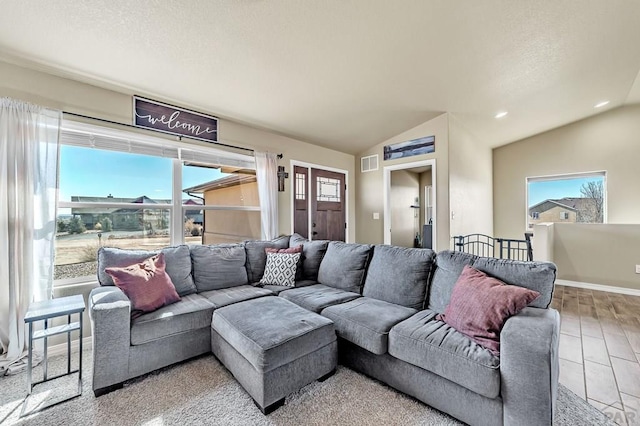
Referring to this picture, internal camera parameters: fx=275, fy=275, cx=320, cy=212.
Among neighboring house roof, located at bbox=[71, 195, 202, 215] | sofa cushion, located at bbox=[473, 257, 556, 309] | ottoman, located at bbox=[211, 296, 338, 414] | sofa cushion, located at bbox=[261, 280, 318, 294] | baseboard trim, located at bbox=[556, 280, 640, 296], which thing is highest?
neighboring house roof, located at bbox=[71, 195, 202, 215]

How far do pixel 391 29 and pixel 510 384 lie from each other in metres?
2.61

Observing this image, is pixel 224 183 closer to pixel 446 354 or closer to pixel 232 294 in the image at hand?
pixel 232 294

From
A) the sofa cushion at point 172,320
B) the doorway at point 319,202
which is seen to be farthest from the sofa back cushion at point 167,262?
the doorway at point 319,202

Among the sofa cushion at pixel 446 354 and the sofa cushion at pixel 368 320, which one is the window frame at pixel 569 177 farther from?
the sofa cushion at pixel 446 354

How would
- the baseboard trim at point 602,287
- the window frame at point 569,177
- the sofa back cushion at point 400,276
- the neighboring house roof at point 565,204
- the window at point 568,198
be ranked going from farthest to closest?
the neighboring house roof at point 565,204 < the window at point 568,198 < the window frame at point 569,177 < the baseboard trim at point 602,287 < the sofa back cushion at point 400,276

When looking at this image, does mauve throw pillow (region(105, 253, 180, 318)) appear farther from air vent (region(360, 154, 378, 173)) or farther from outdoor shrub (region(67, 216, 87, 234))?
air vent (region(360, 154, 378, 173))

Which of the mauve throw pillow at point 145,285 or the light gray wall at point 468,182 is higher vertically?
the light gray wall at point 468,182

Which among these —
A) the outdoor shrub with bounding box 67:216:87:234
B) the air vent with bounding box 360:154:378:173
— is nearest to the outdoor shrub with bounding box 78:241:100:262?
the outdoor shrub with bounding box 67:216:87:234

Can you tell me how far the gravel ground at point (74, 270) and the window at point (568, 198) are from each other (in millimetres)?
7442

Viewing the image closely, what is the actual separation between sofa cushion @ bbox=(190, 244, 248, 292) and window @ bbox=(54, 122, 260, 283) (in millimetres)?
634

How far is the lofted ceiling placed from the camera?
1989mm

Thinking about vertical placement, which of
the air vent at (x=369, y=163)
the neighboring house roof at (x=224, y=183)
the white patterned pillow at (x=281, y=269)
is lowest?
the white patterned pillow at (x=281, y=269)

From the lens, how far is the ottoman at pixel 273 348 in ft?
5.38

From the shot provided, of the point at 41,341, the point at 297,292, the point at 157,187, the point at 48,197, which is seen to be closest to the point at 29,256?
the point at 48,197
